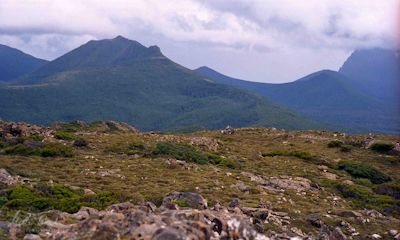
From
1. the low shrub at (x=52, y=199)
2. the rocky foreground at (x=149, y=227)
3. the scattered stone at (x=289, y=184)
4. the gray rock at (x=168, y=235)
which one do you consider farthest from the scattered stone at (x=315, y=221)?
the gray rock at (x=168, y=235)

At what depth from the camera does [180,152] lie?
37031 mm

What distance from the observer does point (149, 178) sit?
28.4 metres

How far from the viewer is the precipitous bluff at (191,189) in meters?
13.5

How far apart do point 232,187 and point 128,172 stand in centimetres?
656

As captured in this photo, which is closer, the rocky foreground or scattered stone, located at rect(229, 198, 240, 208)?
the rocky foreground

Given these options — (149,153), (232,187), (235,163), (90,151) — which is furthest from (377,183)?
(90,151)

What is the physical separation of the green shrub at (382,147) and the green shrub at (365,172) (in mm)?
9942

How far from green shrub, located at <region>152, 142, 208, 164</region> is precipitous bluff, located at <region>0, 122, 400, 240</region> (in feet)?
0.31

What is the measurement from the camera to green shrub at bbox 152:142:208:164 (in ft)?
118

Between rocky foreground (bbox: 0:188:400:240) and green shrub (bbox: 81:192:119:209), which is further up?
rocky foreground (bbox: 0:188:400:240)

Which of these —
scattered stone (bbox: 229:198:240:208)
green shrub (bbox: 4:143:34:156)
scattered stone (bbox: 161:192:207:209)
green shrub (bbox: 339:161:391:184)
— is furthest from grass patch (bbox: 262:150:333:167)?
scattered stone (bbox: 161:192:207:209)

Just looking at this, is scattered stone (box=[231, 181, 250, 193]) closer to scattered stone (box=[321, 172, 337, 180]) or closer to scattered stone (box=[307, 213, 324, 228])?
scattered stone (box=[307, 213, 324, 228])

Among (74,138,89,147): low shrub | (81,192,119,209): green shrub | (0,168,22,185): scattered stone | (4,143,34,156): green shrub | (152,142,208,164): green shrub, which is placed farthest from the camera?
(74,138,89,147): low shrub

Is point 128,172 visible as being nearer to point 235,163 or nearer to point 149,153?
point 149,153
